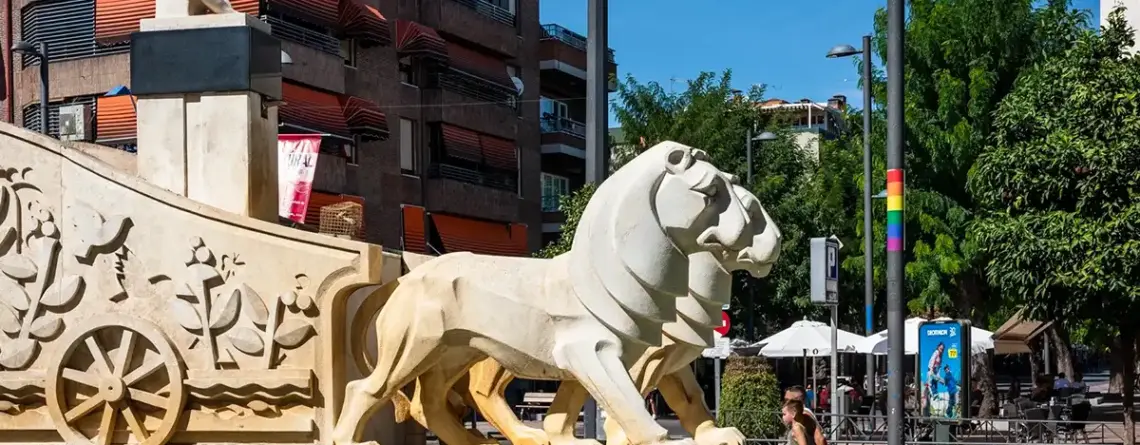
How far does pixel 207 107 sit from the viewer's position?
11633 millimetres

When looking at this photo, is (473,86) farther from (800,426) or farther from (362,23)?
(800,426)

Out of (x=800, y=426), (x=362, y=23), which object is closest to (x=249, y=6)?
(x=362, y=23)

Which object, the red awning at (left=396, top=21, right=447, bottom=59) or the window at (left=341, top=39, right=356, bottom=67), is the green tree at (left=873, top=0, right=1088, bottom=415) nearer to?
the red awning at (left=396, top=21, right=447, bottom=59)

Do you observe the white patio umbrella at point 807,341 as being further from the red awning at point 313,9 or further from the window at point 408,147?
the window at point 408,147

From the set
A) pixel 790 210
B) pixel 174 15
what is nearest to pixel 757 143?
pixel 790 210

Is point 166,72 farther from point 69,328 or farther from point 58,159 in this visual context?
point 69,328

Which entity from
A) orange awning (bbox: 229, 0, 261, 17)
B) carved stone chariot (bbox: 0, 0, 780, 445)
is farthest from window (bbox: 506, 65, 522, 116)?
carved stone chariot (bbox: 0, 0, 780, 445)

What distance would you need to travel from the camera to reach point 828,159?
3284 cm

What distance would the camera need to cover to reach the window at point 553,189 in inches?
1729

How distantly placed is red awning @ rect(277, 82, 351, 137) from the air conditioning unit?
3613 mm

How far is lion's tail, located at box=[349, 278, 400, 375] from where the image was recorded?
11.1 meters

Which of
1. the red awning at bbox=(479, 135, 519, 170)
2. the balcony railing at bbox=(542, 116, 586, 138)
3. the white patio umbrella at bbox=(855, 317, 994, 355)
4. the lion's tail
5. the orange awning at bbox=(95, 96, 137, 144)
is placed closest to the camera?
the lion's tail

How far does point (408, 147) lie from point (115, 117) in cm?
806

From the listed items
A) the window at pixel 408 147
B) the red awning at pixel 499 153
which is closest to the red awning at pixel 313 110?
the window at pixel 408 147
